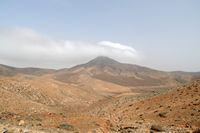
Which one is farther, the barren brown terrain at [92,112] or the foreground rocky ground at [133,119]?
the barren brown terrain at [92,112]

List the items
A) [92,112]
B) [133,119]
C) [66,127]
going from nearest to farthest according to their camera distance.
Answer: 1. [66,127]
2. [133,119]
3. [92,112]

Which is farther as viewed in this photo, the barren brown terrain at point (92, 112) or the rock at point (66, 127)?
→ the barren brown terrain at point (92, 112)

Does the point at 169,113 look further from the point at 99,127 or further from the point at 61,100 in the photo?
the point at 61,100

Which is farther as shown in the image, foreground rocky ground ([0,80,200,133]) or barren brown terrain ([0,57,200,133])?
barren brown terrain ([0,57,200,133])

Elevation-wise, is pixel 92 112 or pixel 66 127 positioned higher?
pixel 66 127

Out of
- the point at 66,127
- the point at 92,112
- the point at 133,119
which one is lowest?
the point at 92,112

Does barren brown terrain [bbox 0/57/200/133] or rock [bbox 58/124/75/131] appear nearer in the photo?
rock [bbox 58/124/75/131]

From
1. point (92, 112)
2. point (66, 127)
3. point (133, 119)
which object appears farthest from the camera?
point (92, 112)

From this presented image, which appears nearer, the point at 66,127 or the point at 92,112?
the point at 66,127

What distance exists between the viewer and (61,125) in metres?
21.0

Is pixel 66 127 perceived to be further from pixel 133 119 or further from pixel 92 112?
pixel 92 112

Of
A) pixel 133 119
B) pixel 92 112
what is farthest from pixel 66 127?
pixel 92 112

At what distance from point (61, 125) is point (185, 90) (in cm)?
2121

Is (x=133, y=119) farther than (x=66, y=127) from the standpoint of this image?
Yes
